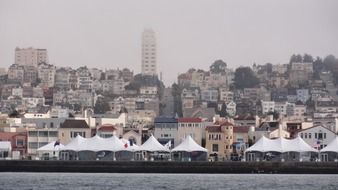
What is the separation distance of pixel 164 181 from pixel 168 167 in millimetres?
14626

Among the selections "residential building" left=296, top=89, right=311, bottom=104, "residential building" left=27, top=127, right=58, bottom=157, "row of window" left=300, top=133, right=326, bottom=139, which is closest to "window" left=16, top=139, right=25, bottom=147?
"residential building" left=27, top=127, right=58, bottom=157

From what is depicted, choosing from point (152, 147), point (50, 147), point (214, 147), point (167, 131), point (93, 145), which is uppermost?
point (167, 131)

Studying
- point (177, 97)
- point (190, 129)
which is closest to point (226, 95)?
point (177, 97)

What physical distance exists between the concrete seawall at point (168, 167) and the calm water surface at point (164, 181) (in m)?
2.73

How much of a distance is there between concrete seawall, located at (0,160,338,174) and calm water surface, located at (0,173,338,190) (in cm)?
273

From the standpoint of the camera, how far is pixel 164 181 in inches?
3137

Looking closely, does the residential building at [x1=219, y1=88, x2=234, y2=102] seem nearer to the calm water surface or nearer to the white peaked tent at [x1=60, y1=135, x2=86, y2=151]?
the white peaked tent at [x1=60, y1=135, x2=86, y2=151]

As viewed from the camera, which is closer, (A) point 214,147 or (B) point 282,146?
(B) point 282,146

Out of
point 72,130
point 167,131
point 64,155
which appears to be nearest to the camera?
point 64,155

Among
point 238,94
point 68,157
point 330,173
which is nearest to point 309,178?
point 330,173

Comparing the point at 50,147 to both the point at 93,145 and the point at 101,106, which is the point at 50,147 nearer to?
the point at 93,145

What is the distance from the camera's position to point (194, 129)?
10938cm

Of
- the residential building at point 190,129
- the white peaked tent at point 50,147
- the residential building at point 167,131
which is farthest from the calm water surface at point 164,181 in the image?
the residential building at point 167,131

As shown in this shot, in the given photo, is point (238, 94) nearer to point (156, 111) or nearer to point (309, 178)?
point (156, 111)
